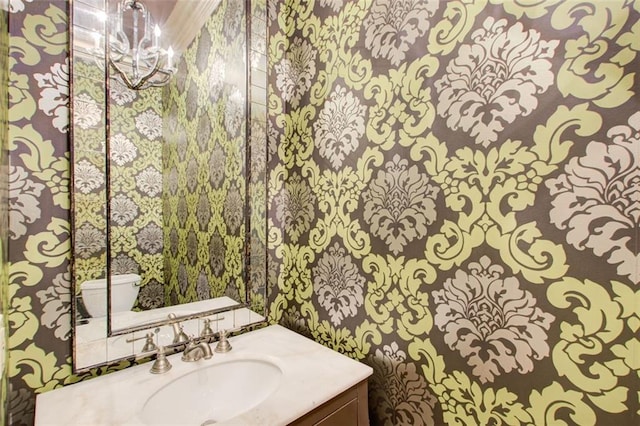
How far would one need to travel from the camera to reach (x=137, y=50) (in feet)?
3.47

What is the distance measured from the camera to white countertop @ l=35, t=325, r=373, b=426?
0.74 meters

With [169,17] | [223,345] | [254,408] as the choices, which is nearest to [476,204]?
[254,408]

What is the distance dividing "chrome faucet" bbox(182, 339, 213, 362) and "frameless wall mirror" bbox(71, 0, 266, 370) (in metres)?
0.11

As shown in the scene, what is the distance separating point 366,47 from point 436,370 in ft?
3.57

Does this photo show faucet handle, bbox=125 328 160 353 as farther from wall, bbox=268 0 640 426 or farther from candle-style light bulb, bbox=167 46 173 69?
candle-style light bulb, bbox=167 46 173 69

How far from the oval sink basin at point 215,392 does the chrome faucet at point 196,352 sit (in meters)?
0.04

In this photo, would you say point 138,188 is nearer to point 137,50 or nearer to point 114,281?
point 114,281

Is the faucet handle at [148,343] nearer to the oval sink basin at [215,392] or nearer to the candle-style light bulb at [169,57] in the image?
the oval sink basin at [215,392]

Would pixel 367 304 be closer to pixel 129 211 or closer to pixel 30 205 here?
pixel 129 211

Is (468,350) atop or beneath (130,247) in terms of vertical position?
beneath

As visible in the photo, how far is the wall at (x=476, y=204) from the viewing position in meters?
0.63

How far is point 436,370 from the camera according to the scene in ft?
2.93

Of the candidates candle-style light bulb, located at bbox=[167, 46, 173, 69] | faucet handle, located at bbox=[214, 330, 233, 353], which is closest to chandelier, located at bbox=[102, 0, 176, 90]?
candle-style light bulb, located at bbox=[167, 46, 173, 69]

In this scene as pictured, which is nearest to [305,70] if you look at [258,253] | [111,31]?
[111,31]
